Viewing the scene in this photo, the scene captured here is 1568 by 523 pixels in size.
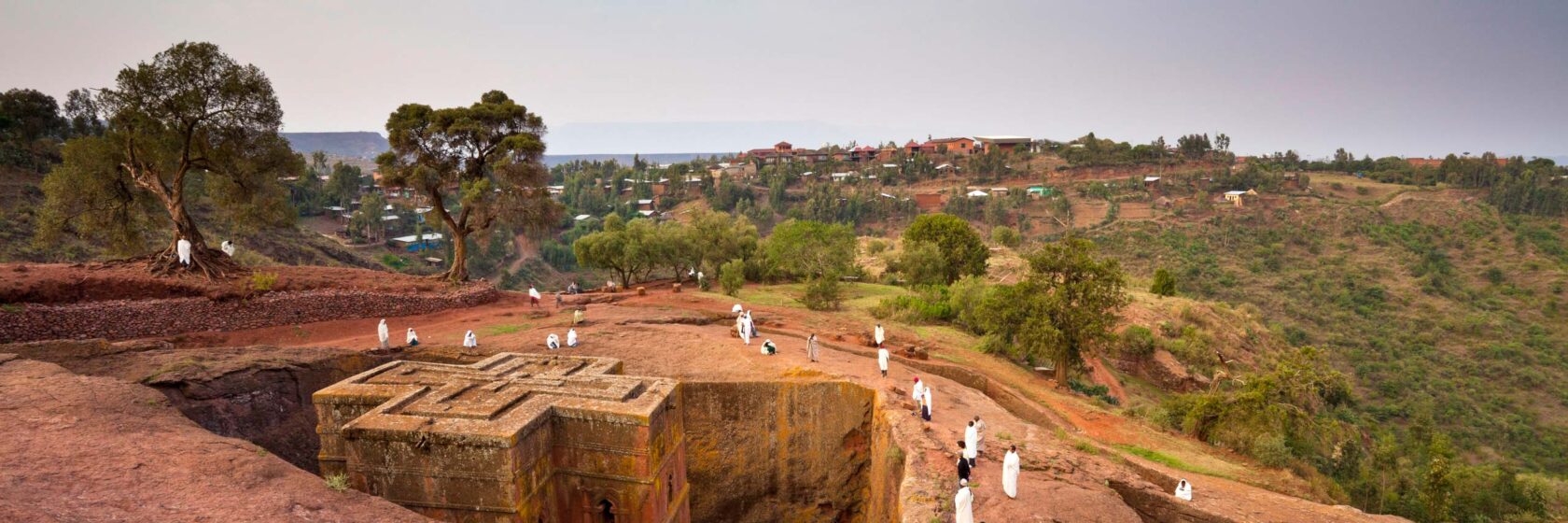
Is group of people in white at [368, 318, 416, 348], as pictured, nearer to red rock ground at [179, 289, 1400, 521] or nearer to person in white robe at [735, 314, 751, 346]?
red rock ground at [179, 289, 1400, 521]

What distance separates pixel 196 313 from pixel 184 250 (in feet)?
8.26

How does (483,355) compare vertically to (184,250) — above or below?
below

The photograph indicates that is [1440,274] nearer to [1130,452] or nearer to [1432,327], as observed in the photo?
[1432,327]

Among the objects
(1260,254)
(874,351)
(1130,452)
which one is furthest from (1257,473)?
(1260,254)

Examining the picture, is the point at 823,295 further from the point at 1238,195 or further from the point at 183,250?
the point at 1238,195

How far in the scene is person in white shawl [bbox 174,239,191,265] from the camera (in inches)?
745

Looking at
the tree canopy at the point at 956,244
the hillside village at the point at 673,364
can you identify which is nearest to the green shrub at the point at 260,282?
the hillside village at the point at 673,364

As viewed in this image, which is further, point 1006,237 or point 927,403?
point 1006,237

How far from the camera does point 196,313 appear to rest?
17.8 metres

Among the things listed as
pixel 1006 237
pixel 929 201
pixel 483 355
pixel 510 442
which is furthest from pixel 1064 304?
pixel 929 201

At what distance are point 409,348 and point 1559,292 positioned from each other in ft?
193

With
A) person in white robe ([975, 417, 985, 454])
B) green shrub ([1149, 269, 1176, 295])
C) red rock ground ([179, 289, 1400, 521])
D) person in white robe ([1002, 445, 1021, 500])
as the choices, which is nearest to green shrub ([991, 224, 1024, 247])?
green shrub ([1149, 269, 1176, 295])

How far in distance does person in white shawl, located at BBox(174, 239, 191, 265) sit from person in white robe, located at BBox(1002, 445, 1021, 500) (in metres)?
22.1

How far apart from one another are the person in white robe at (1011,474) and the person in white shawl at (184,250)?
871 inches
